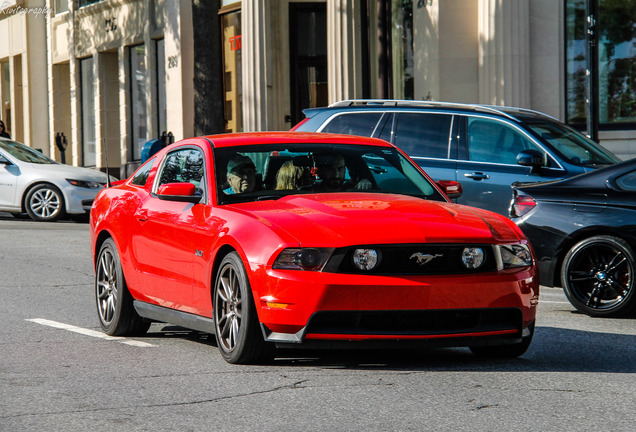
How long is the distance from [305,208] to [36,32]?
36788 mm

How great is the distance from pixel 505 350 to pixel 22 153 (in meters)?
16.6

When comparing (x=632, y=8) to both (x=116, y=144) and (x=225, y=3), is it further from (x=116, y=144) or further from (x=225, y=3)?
(x=116, y=144)

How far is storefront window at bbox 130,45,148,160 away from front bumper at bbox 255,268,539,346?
27.3m

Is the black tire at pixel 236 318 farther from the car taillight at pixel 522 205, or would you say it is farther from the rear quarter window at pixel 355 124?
the rear quarter window at pixel 355 124

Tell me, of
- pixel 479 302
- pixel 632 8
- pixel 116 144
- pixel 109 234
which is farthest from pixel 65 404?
pixel 116 144

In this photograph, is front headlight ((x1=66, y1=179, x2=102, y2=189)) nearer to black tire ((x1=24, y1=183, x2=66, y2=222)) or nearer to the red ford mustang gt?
black tire ((x1=24, y1=183, x2=66, y2=222))

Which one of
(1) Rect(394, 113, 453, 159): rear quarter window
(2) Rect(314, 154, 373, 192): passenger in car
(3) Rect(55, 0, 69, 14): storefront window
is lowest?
(2) Rect(314, 154, 373, 192): passenger in car

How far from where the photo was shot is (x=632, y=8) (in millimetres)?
19625

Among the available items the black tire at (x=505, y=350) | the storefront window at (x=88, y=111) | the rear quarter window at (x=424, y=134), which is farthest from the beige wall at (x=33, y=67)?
the black tire at (x=505, y=350)

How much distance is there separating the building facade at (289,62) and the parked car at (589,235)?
15.2 ft

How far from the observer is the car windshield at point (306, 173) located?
7.57 meters

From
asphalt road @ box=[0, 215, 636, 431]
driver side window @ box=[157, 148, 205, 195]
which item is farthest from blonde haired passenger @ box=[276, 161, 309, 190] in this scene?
asphalt road @ box=[0, 215, 636, 431]

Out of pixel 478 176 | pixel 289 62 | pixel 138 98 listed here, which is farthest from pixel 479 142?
pixel 138 98

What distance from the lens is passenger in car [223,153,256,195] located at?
7.55m
